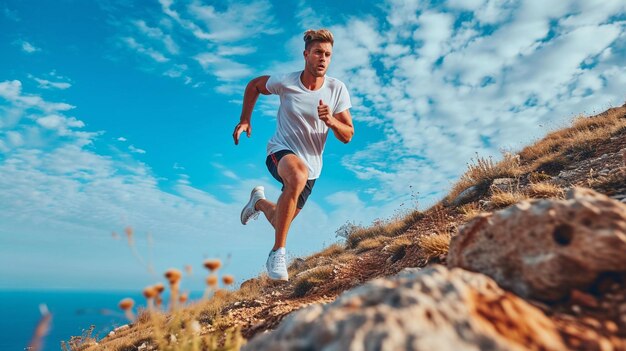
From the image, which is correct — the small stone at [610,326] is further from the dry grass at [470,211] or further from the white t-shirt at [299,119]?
the white t-shirt at [299,119]

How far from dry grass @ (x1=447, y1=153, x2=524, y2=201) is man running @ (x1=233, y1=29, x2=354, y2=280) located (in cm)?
433

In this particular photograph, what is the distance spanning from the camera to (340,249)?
445 inches

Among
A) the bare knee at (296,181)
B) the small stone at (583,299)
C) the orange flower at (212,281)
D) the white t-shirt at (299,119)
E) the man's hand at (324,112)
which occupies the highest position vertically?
the white t-shirt at (299,119)

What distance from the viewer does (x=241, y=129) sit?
566 cm

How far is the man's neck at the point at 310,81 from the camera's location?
18.7ft

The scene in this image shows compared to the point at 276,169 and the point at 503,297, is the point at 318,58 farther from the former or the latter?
the point at 503,297

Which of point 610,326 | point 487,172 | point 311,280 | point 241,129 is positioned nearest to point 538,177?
point 487,172

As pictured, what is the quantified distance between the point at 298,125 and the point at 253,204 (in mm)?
1680

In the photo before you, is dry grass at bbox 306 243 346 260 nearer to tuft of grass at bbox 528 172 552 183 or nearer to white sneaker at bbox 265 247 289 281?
tuft of grass at bbox 528 172 552 183

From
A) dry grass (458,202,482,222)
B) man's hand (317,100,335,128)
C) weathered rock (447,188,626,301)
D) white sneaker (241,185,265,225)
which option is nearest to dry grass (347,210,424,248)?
dry grass (458,202,482,222)

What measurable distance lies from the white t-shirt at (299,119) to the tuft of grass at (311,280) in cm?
162

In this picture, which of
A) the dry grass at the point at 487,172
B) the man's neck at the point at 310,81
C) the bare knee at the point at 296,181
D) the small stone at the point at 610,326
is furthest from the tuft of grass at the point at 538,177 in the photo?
the small stone at the point at 610,326

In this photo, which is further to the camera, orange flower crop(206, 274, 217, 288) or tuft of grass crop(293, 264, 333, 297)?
tuft of grass crop(293, 264, 333, 297)

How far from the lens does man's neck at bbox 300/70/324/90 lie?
5703 mm
